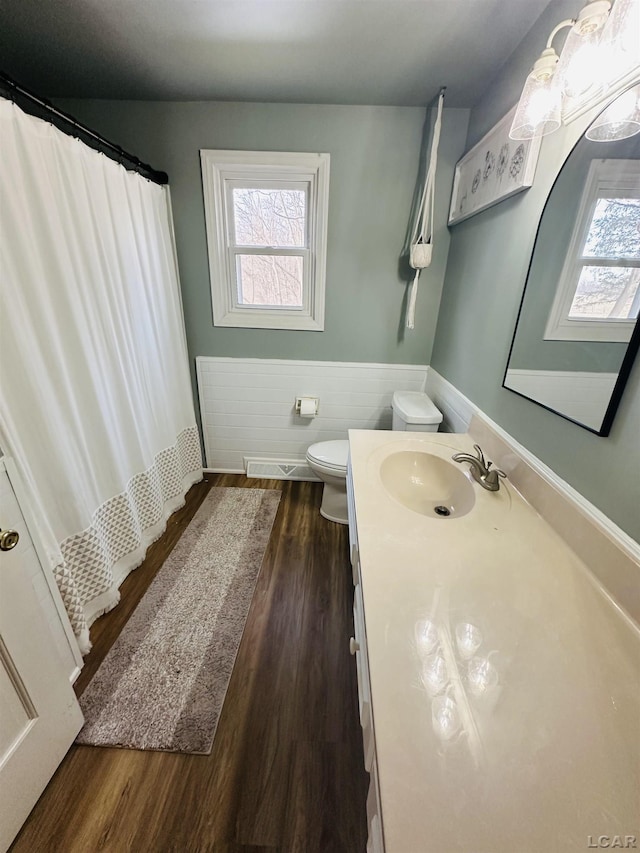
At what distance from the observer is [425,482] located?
1278mm

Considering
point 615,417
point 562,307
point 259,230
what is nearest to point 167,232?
point 259,230

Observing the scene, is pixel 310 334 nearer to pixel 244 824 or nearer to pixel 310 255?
pixel 310 255

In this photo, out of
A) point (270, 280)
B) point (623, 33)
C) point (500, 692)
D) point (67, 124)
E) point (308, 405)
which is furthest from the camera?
point (308, 405)

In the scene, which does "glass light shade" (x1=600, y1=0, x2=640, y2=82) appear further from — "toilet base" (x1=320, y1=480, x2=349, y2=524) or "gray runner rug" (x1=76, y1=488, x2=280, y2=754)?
"gray runner rug" (x1=76, y1=488, x2=280, y2=754)

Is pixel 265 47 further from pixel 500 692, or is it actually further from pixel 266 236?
pixel 500 692

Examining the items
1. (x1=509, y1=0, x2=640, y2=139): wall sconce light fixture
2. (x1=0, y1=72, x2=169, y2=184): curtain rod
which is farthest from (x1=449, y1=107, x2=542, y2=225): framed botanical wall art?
(x1=0, y1=72, x2=169, y2=184): curtain rod

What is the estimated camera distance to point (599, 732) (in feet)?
1.62

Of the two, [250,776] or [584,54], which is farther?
[250,776]

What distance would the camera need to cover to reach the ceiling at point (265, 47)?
46.2 inches

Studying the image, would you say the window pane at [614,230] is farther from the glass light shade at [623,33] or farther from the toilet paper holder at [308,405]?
the toilet paper holder at [308,405]

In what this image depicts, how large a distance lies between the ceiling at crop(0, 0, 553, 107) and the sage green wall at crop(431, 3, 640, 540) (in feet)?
0.59

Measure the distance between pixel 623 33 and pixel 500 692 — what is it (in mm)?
1315

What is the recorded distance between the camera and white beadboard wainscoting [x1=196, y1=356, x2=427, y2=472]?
2.24 metres

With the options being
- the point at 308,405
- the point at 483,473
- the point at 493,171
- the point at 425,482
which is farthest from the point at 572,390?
the point at 308,405
